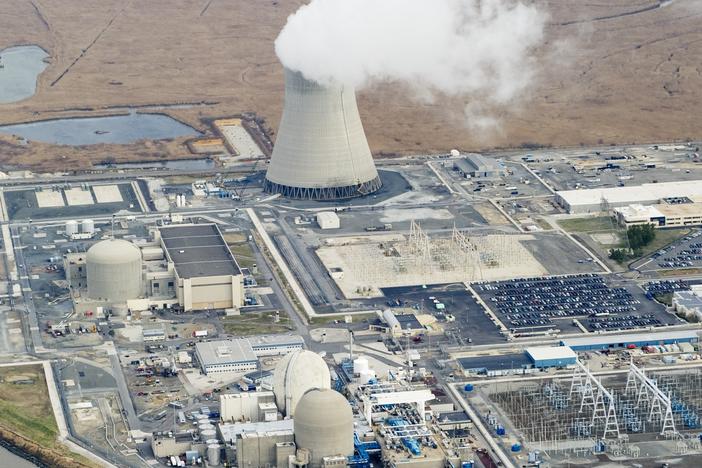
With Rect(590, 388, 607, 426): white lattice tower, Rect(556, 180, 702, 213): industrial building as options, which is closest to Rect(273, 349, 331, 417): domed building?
Rect(590, 388, 607, 426): white lattice tower

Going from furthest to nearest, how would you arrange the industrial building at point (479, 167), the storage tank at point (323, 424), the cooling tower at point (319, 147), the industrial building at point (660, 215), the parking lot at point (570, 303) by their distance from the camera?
the industrial building at point (479, 167), the cooling tower at point (319, 147), the industrial building at point (660, 215), the parking lot at point (570, 303), the storage tank at point (323, 424)

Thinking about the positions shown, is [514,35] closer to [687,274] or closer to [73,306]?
[687,274]

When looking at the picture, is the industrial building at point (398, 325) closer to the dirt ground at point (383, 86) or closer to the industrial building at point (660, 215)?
the industrial building at point (660, 215)

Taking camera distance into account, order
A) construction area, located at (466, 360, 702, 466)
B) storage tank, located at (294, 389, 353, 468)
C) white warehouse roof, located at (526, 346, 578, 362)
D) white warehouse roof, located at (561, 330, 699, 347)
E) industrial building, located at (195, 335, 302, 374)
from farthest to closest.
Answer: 1. white warehouse roof, located at (561, 330, 699, 347)
2. white warehouse roof, located at (526, 346, 578, 362)
3. industrial building, located at (195, 335, 302, 374)
4. construction area, located at (466, 360, 702, 466)
5. storage tank, located at (294, 389, 353, 468)

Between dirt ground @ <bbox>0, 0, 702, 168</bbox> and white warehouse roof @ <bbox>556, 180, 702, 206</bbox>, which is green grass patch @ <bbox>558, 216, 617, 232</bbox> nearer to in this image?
white warehouse roof @ <bbox>556, 180, 702, 206</bbox>

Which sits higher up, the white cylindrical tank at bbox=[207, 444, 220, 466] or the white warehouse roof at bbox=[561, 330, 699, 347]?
the white warehouse roof at bbox=[561, 330, 699, 347]

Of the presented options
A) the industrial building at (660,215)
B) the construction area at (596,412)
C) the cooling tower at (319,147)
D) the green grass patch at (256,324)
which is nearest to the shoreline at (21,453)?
the green grass patch at (256,324)
